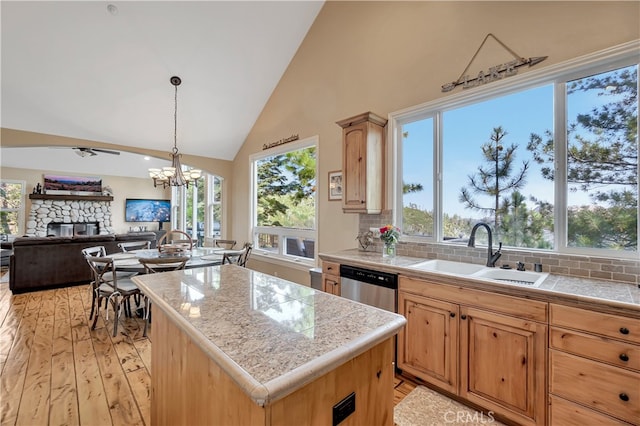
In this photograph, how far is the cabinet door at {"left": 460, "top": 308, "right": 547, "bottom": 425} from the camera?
1.68m

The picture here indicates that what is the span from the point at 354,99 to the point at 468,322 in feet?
9.12

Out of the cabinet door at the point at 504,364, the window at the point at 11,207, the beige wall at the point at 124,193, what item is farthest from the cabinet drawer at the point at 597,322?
the window at the point at 11,207

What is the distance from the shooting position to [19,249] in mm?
4746

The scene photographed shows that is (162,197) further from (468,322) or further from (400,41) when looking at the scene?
(468,322)

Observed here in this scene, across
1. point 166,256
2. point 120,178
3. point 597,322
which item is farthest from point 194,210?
point 597,322

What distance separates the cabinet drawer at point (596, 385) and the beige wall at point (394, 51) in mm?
2072

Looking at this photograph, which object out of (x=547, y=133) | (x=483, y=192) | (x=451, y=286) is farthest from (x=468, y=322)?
(x=547, y=133)

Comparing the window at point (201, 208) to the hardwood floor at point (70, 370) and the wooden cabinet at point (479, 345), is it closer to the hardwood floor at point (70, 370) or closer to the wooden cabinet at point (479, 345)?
the hardwood floor at point (70, 370)

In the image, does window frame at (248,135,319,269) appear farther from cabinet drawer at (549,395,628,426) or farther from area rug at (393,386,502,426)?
cabinet drawer at (549,395,628,426)

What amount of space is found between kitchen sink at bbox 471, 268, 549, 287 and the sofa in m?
6.33

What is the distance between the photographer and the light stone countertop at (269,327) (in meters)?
0.75

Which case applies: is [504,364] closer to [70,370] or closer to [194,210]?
[70,370]

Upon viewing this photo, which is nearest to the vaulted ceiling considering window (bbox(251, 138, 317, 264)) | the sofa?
window (bbox(251, 138, 317, 264))

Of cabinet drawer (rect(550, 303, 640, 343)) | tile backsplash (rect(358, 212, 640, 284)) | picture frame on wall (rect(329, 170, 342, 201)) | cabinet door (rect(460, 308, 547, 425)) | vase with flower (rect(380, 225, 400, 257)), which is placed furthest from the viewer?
picture frame on wall (rect(329, 170, 342, 201))
